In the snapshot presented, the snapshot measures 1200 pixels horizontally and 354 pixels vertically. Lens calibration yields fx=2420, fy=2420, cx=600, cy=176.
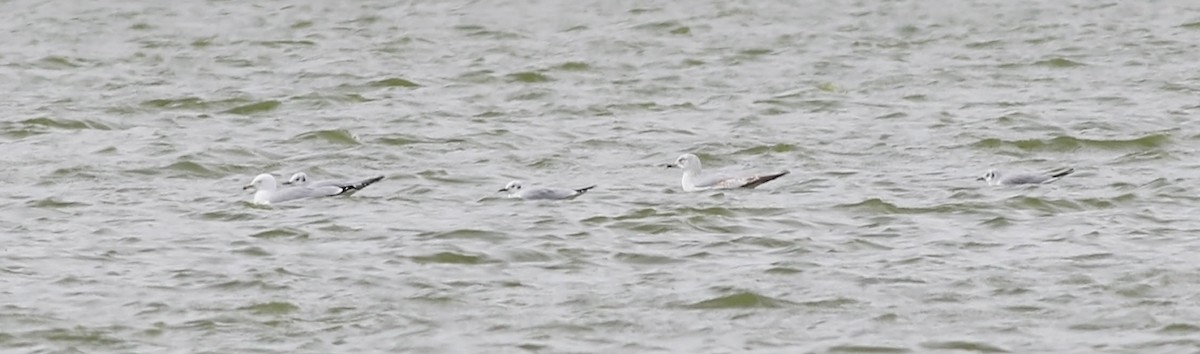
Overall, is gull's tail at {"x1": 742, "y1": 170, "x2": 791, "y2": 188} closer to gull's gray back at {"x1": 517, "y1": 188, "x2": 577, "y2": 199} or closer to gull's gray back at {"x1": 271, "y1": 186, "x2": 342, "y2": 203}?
gull's gray back at {"x1": 517, "y1": 188, "x2": 577, "y2": 199}

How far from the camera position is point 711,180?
599 inches

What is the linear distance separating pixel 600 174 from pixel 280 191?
2.38 meters

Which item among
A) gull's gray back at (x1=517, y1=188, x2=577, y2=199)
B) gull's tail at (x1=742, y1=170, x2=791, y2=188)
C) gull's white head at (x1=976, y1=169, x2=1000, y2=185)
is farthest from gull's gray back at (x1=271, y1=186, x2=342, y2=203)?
gull's white head at (x1=976, y1=169, x2=1000, y2=185)

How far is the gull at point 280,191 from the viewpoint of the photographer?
1461cm

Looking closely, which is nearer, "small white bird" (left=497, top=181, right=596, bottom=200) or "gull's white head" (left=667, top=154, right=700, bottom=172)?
"small white bird" (left=497, top=181, right=596, bottom=200)

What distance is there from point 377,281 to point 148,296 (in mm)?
1146

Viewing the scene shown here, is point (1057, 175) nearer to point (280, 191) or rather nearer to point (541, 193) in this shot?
point (541, 193)

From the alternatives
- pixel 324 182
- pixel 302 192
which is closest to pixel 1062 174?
pixel 324 182

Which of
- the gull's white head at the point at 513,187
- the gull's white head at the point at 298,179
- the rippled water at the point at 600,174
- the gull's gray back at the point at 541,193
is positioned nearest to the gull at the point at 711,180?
the rippled water at the point at 600,174

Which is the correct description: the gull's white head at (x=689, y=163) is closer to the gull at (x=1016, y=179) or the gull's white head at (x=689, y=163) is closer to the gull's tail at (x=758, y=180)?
the gull's tail at (x=758, y=180)

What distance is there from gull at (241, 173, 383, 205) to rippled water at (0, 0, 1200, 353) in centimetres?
21

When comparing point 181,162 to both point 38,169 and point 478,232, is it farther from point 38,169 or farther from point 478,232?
point 478,232

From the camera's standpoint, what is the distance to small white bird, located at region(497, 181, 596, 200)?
14.7 m

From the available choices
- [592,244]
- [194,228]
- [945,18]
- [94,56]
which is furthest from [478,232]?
[945,18]
